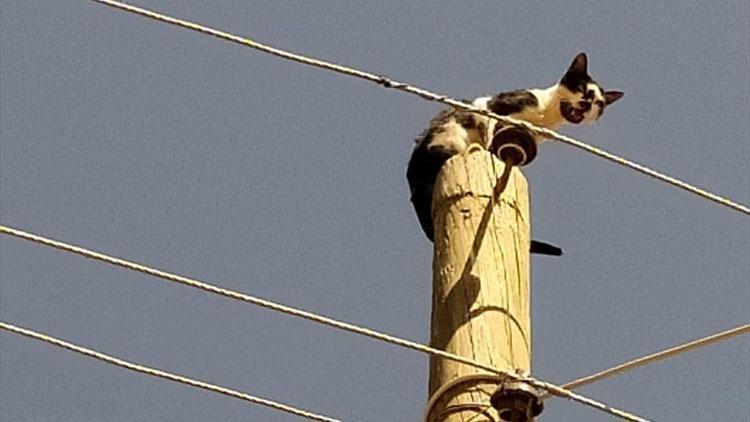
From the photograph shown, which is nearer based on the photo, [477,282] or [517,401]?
[517,401]

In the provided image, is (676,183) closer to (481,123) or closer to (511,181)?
(511,181)

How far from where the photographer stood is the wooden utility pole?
10.2 ft

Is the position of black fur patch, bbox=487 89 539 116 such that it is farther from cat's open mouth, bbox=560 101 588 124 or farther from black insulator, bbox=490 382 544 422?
black insulator, bbox=490 382 544 422

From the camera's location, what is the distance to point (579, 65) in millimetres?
6895

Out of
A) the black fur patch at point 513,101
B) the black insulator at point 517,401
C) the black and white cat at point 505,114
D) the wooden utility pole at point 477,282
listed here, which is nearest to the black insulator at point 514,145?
the wooden utility pole at point 477,282

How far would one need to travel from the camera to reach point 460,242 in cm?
333

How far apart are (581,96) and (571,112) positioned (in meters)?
0.09

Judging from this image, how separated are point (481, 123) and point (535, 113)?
1.43 metres

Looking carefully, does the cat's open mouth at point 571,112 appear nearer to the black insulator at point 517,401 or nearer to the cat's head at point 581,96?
the cat's head at point 581,96

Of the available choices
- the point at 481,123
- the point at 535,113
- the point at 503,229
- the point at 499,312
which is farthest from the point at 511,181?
the point at 535,113

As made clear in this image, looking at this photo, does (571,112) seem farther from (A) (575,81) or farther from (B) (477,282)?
(B) (477,282)

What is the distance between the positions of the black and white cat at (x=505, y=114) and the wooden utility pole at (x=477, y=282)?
47.2 inches

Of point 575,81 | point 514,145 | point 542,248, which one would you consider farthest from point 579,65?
point 514,145

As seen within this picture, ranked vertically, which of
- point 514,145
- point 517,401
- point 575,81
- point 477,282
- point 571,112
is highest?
point 575,81
